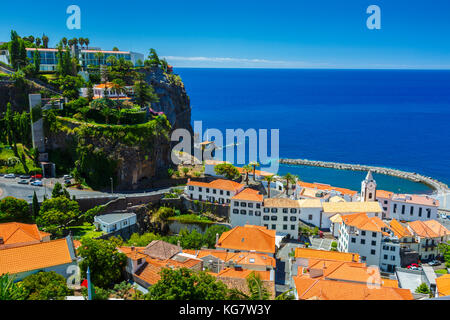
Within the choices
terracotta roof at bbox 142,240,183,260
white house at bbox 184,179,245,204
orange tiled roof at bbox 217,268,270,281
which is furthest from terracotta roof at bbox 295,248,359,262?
white house at bbox 184,179,245,204

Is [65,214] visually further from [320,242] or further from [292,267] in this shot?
[320,242]

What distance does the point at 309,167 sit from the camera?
277 feet

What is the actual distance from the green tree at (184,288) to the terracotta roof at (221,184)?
2616cm

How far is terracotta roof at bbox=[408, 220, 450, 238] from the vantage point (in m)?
37.2

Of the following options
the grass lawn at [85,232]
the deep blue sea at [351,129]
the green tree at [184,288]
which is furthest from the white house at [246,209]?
the deep blue sea at [351,129]

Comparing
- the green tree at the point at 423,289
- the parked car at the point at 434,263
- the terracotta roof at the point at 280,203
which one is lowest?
the parked car at the point at 434,263

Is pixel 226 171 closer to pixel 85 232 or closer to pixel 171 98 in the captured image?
pixel 85 232

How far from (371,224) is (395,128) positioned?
4137 inches

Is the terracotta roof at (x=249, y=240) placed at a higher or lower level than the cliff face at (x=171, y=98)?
lower

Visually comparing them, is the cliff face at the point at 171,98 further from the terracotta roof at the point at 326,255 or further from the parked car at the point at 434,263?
the parked car at the point at 434,263

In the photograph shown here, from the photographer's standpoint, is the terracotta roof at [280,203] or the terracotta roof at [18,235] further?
the terracotta roof at [280,203]

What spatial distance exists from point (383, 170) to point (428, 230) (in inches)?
1762

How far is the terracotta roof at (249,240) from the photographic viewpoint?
107ft
